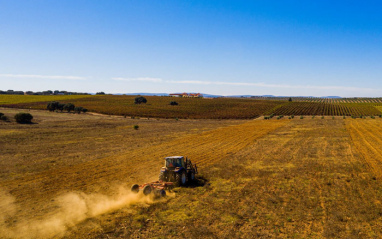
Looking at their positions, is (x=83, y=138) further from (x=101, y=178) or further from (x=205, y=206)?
(x=205, y=206)

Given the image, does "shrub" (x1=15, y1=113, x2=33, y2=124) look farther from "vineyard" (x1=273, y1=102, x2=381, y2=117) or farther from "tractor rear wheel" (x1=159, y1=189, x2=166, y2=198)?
"vineyard" (x1=273, y1=102, x2=381, y2=117)

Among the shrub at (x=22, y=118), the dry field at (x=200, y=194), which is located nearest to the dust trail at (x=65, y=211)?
Result: the dry field at (x=200, y=194)

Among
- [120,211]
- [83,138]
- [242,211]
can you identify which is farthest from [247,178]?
[83,138]

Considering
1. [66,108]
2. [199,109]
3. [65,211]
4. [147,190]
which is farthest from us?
[199,109]

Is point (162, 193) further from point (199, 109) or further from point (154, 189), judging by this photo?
point (199, 109)

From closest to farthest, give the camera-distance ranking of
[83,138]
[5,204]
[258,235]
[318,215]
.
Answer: [258,235]
[318,215]
[5,204]
[83,138]

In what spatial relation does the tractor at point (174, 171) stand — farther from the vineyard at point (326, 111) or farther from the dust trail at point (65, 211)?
the vineyard at point (326, 111)

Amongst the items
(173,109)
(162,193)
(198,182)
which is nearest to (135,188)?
(162,193)
